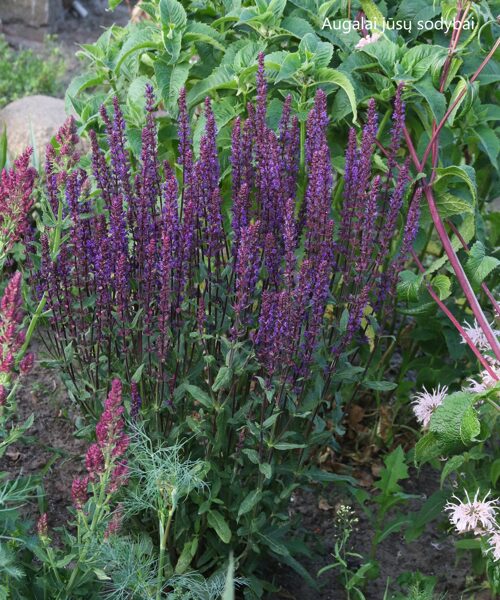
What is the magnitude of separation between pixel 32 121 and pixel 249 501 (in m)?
3.34

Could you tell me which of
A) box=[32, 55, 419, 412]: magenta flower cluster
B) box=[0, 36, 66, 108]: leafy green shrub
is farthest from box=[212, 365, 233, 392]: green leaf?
box=[0, 36, 66, 108]: leafy green shrub

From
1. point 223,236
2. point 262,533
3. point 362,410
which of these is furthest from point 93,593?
point 362,410

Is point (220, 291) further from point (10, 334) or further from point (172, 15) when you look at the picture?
point (172, 15)

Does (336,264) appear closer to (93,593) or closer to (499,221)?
(499,221)

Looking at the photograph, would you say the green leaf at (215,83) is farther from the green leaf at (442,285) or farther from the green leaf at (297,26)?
the green leaf at (442,285)

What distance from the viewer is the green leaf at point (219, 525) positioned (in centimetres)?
258

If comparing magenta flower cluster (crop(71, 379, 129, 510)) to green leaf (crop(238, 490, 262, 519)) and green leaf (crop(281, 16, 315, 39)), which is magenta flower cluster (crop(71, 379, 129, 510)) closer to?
green leaf (crop(238, 490, 262, 519))

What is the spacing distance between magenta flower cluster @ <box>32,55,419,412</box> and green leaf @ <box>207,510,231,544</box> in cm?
37

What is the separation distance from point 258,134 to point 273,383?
72 centimetres

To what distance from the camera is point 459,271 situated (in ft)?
9.84

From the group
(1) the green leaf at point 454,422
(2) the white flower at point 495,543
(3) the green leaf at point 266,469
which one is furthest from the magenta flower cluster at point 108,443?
(2) the white flower at point 495,543

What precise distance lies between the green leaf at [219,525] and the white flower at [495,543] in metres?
0.78

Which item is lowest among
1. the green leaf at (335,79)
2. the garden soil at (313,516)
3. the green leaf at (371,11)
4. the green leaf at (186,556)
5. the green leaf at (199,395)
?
the garden soil at (313,516)

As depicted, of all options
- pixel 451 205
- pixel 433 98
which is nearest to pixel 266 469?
pixel 451 205
